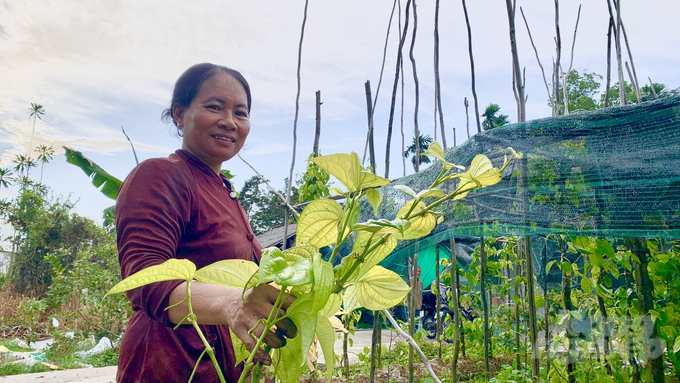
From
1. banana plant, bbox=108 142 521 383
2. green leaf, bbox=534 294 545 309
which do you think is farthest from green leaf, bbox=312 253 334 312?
green leaf, bbox=534 294 545 309

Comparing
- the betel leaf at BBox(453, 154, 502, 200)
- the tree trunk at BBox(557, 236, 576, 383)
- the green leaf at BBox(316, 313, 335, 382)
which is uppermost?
the betel leaf at BBox(453, 154, 502, 200)

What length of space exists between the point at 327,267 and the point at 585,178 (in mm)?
1504

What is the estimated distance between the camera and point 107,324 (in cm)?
584

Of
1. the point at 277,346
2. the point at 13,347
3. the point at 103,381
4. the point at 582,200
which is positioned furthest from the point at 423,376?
the point at 13,347

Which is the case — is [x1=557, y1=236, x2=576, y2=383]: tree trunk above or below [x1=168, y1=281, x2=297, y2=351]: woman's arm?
below

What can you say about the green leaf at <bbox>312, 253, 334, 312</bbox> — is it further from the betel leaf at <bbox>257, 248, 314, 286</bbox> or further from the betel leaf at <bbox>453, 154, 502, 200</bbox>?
the betel leaf at <bbox>453, 154, 502, 200</bbox>

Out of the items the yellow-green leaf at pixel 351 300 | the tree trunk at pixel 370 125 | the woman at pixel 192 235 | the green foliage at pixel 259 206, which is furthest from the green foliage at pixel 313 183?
the green foliage at pixel 259 206

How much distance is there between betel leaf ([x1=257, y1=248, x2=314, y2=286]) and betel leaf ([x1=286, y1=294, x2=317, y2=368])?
41 mm

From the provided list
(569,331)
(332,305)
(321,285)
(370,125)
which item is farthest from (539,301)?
(321,285)

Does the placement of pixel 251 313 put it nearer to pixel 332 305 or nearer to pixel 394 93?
pixel 332 305

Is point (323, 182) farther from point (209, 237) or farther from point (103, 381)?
point (103, 381)

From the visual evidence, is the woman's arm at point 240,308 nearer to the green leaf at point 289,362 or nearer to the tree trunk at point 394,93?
the green leaf at point 289,362

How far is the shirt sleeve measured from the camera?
538 millimetres

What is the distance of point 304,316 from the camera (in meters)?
0.37
